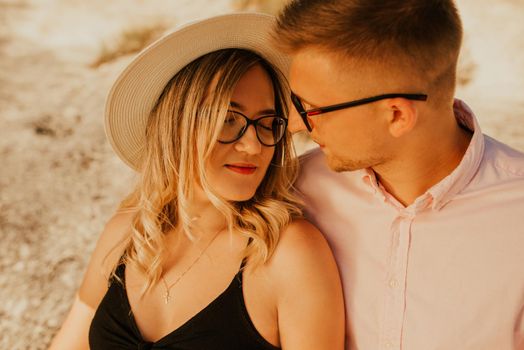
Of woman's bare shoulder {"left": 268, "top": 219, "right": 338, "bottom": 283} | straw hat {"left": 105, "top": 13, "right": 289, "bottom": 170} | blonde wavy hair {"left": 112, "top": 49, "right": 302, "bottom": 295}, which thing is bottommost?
woman's bare shoulder {"left": 268, "top": 219, "right": 338, "bottom": 283}

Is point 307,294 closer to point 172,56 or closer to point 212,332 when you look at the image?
point 212,332

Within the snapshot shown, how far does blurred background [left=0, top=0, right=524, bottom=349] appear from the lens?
4223 millimetres

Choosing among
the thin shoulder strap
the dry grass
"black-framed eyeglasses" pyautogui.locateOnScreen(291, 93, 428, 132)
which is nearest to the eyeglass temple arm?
"black-framed eyeglasses" pyautogui.locateOnScreen(291, 93, 428, 132)

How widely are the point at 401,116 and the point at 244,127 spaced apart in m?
0.65

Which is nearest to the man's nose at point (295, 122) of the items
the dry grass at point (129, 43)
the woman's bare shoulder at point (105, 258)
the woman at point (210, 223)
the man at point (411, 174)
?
the man at point (411, 174)

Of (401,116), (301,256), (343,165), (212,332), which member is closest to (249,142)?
(343,165)

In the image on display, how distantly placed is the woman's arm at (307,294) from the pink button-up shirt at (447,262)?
0.08 metres

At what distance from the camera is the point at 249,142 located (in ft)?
7.83

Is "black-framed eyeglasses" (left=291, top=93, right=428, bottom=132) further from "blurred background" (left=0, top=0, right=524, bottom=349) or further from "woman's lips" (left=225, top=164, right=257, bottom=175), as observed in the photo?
"blurred background" (left=0, top=0, right=524, bottom=349)

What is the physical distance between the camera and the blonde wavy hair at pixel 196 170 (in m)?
2.40

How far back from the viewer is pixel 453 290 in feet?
6.84

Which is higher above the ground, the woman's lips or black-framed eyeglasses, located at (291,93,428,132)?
black-framed eyeglasses, located at (291,93,428,132)

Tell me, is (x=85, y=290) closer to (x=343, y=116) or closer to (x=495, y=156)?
(x=343, y=116)

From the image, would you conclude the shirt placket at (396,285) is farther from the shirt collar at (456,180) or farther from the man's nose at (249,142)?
the man's nose at (249,142)
